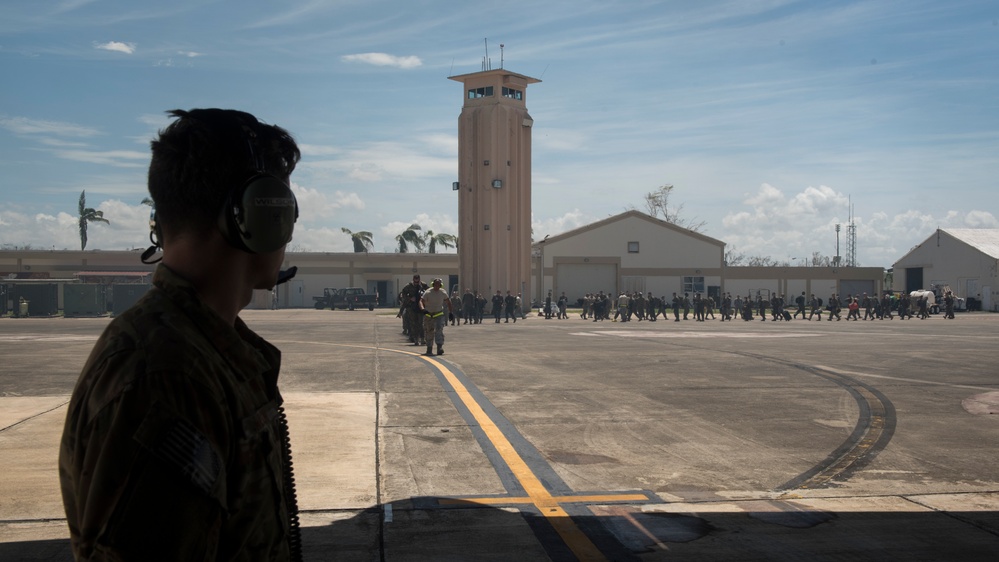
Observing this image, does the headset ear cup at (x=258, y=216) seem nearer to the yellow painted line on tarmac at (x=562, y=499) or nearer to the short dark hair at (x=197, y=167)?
the short dark hair at (x=197, y=167)

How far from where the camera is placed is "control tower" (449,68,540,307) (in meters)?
55.6

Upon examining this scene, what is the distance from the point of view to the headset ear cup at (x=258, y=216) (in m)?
1.85

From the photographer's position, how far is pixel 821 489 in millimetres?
6984

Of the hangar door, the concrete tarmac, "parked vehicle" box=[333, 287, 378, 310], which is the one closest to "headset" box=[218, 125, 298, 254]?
the concrete tarmac

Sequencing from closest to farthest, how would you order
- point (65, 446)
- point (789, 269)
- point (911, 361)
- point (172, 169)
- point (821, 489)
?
point (65, 446) → point (172, 169) → point (821, 489) → point (911, 361) → point (789, 269)

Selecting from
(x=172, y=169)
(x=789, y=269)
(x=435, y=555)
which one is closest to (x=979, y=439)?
(x=435, y=555)

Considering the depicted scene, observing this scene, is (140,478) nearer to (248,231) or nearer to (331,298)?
(248,231)

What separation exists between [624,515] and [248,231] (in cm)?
490

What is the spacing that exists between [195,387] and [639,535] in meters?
4.63

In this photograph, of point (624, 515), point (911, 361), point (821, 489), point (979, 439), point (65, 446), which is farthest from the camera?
point (911, 361)

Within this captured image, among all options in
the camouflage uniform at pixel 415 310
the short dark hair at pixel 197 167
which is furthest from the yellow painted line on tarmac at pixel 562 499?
the camouflage uniform at pixel 415 310

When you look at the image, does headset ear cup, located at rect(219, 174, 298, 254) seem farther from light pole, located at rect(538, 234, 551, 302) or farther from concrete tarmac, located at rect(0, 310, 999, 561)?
light pole, located at rect(538, 234, 551, 302)

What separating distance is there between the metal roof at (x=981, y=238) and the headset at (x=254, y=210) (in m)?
78.9

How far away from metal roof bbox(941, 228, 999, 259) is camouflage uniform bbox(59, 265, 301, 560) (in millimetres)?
79112
